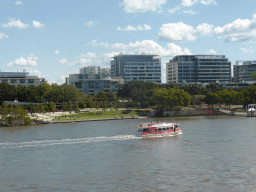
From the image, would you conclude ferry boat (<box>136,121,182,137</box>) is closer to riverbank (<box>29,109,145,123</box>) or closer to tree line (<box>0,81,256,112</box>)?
riverbank (<box>29,109,145,123</box>)

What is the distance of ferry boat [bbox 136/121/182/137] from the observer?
71.9 metres

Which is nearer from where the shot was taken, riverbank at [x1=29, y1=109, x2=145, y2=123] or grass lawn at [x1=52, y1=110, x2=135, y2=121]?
riverbank at [x1=29, y1=109, x2=145, y2=123]

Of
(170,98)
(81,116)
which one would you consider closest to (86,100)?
(81,116)

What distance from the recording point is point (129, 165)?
4422 centimetres

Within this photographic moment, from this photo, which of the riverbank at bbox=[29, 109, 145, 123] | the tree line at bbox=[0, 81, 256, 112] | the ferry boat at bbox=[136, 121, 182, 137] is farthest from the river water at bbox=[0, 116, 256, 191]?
the tree line at bbox=[0, 81, 256, 112]

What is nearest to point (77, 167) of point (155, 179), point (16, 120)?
point (155, 179)

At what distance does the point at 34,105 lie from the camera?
142 m

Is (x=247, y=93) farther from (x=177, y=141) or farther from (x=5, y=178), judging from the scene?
(x=5, y=178)

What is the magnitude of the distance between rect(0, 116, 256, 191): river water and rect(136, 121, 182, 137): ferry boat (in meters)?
5.48

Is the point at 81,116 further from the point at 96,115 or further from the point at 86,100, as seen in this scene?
the point at 86,100

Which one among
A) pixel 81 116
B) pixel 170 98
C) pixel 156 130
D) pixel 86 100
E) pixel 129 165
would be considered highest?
pixel 170 98

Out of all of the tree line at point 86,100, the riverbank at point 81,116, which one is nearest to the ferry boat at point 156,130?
the riverbank at point 81,116

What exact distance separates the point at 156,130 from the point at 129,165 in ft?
98.4

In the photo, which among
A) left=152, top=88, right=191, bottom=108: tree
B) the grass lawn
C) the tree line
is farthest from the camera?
left=152, top=88, right=191, bottom=108: tree
